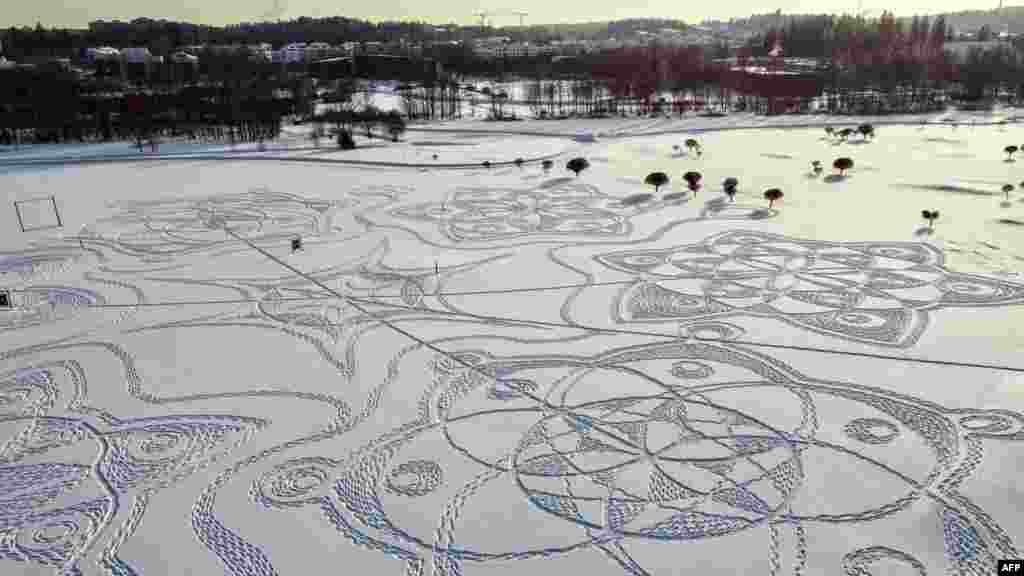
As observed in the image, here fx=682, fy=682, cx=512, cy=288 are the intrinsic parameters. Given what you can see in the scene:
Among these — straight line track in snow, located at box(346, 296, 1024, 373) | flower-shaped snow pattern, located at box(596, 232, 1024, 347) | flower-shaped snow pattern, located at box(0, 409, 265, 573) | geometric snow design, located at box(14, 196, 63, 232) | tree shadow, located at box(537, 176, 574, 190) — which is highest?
tree shadow, located at box(537, 176, 574, 190)

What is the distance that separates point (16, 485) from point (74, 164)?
29.2 m

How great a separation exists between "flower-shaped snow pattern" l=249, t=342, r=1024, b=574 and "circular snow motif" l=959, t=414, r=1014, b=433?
26 millimetres


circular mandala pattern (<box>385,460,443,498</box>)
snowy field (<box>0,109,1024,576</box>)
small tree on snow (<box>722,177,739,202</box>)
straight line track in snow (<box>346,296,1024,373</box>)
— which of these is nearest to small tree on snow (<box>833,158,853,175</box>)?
snowy field (<box>0,109,1024,576</box>)

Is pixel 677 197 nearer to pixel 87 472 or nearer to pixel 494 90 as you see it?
pixel 87 472

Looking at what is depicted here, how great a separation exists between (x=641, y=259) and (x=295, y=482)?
11227mm

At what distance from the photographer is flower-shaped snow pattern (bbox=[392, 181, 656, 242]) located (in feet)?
67.7

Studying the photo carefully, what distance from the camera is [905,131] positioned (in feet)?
136

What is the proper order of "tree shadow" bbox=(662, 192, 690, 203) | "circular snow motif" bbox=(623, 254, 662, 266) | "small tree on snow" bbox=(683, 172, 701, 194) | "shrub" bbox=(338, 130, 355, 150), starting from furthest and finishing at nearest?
"shrub" bbox=(338, 130, 355, 150) < "small tree on snow" bbox=(683, 172, 701, 194) < "tree shadow" bbox=(662, 192, 690, 203) < "circular snow motif" bbox=(623, 254, 662, 266)

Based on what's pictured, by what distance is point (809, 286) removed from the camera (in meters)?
15.8

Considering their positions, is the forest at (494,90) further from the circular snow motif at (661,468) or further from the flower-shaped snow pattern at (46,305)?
the circular snow motif at (661,468)

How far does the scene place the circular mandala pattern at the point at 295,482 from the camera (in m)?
9.01

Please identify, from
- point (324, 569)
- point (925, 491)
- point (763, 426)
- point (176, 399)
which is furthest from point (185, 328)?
point (925, 491)

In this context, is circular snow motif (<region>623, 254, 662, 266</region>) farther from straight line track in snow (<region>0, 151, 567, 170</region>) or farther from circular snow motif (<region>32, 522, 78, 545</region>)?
straight line track in snow (<region>0, 151, 567, 170</region>)

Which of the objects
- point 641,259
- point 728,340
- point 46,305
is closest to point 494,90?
point 641,259
